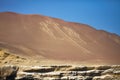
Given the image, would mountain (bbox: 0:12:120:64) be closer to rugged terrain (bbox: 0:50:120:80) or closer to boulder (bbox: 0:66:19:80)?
rugged terrain (bbox: 0:50:120:80)

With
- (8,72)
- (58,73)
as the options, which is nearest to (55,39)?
(58,73)

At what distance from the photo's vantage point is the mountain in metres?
43.0

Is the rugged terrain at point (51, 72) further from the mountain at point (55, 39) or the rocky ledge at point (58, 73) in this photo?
the mountain at point (55, 39)

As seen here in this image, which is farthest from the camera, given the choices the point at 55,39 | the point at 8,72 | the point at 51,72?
the point at 55,39

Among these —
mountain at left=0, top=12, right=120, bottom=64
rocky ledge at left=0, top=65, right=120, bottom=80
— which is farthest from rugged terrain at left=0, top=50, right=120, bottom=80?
mountain at left=0, top=12, right=120, bottom=64

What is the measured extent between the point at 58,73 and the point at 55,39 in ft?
83.6

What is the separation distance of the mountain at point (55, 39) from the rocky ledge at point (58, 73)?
11.2 meters

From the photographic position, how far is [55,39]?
5138 cm

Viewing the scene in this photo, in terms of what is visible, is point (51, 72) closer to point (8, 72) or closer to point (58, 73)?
point (58, 73)

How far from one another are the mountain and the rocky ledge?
1118 centimetres

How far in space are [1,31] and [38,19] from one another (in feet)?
37.5

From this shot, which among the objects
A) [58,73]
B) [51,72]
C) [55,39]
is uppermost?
[55,39]

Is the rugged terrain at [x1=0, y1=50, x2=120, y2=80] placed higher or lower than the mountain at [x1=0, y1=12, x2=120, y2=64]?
lower

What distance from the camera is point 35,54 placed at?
39.3 meters
